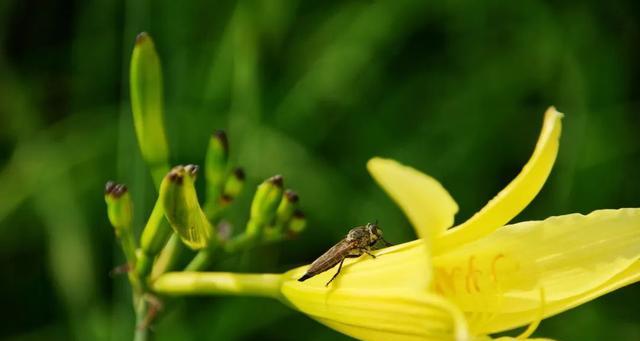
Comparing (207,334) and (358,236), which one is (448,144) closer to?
(207,334)

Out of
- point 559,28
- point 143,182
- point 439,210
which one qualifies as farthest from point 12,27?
point 439,210

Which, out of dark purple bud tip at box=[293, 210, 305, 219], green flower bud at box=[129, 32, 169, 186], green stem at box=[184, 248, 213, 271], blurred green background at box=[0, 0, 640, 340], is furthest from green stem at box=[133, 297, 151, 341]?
blurred green background at box=[0, 0, 640, 340]

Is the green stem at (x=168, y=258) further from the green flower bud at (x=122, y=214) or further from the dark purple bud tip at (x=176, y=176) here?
the dark purple bud tip at (x=176, y=176)

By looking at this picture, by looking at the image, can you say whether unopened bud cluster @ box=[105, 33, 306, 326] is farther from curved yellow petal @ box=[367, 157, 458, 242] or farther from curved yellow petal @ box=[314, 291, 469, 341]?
curved yellow petal @ box=[367, 157, 458, 242]

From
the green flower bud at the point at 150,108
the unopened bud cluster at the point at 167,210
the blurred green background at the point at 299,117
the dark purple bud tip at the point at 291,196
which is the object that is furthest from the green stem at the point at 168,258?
the blurred green background at the point at 299,117

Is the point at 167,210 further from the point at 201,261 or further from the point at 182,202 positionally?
the point at 201,261

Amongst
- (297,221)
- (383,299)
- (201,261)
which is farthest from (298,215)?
(383,299)
